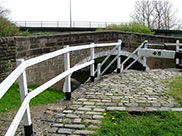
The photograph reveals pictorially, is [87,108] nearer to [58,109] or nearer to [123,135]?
[58,109]

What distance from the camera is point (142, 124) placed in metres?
2.99

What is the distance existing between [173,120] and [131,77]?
3.15 m

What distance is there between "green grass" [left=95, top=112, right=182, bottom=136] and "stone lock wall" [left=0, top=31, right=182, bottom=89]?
15.5ft

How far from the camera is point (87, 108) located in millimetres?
3693

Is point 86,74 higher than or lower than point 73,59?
lower

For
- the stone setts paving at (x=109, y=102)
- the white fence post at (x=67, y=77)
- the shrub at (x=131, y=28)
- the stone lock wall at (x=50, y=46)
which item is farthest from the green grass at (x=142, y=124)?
the shrub at (x=131, y=28)

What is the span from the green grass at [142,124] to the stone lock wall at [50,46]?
472 cm

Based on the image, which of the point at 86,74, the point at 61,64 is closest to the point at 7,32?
the point at 61,64

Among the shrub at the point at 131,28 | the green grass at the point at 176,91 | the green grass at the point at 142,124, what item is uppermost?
the shrub at the point at 131,28

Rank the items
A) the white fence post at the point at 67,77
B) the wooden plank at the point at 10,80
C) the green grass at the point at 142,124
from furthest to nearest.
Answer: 1. the white fence post at the point at 67,77
2. the green grass at the point at 142,124
3. the wooden plank at the point at 10,80

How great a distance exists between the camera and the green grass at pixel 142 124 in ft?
9.08

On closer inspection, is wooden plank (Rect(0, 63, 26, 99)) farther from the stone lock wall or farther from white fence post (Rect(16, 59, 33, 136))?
the stone lock wall

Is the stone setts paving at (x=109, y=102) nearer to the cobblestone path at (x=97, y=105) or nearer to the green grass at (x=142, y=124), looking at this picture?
the cobblestone path at (x=97, y=105)

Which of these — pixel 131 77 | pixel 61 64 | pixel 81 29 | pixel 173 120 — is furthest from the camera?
pixel 81 29
